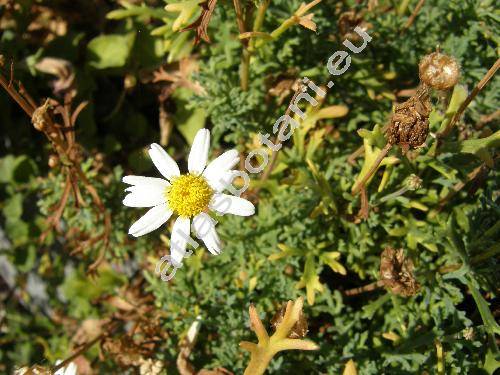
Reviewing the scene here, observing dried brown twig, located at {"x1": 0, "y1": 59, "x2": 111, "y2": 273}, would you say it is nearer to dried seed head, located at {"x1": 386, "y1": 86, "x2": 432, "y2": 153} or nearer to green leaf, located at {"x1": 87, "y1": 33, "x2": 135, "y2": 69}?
green leaf, located at {"x1": 87, "y1": 33, "x2": 135, "y2": 69}

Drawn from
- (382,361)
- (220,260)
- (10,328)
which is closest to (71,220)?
(220,260)

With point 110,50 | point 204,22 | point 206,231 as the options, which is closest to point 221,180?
point 206,231

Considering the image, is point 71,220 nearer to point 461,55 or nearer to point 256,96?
point 256,96

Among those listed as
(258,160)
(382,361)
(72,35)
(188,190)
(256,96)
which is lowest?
(382,361)

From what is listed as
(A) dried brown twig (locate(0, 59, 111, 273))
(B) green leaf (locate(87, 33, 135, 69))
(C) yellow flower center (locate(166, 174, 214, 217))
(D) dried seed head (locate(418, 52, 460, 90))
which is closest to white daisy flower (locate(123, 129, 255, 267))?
(C) yellow flower center (locate(166, 174, 214, 217))

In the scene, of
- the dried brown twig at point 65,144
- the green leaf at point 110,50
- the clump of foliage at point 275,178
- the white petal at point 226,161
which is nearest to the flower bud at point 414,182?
the clump of foliage at point 275,178

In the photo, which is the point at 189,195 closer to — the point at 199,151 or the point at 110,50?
the point at 199,151
